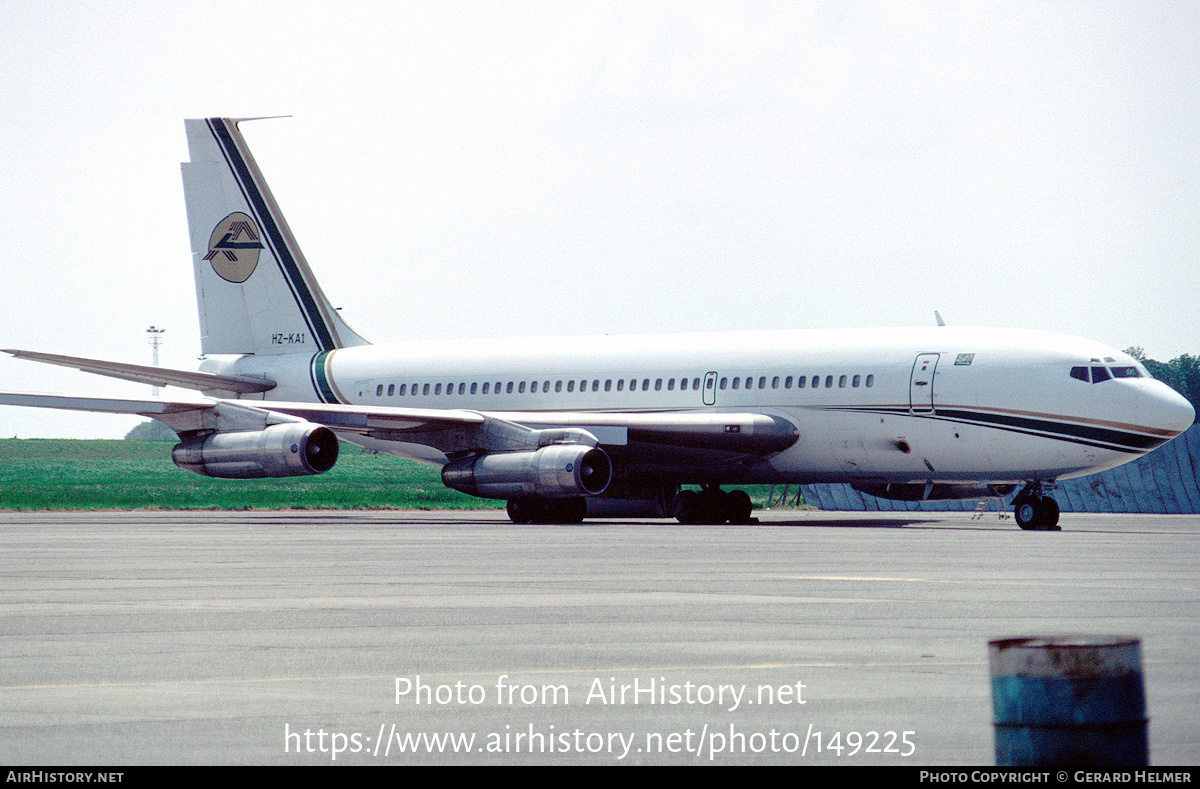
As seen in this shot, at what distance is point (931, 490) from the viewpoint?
116ft

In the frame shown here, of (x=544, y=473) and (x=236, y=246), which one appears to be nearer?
(x=544, y=473)

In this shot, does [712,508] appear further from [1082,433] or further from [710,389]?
[1082,433]

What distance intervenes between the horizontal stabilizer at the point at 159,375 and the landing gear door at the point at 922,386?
17.4 m

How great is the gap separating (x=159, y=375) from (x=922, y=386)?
1797cm

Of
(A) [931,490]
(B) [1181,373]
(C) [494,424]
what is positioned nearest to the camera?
(C) [494,424]

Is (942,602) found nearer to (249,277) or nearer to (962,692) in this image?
(962,692)

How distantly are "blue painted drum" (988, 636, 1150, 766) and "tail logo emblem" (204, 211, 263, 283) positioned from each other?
1583 inches

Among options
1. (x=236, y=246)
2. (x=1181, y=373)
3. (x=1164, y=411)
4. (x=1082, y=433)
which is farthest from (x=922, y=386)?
(x=1181, y=373)

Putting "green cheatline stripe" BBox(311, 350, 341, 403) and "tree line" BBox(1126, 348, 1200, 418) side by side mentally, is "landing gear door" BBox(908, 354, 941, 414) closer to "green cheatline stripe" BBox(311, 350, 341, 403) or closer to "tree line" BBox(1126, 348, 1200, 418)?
"green cheatline stripe" BBox(311, 350, 341, 403)

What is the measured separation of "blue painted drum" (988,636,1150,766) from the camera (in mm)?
4512

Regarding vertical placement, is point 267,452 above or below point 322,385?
below

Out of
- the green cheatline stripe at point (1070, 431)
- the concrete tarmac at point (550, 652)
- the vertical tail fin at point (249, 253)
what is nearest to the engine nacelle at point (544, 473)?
the green cheatline stripe at point (1070, 431)

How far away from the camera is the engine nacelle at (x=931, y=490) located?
116 feet

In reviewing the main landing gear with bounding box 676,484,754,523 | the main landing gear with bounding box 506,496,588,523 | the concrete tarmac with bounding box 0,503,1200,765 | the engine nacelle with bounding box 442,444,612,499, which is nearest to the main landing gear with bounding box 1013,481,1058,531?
the main landing gear with bounding box 676,484,754,523
